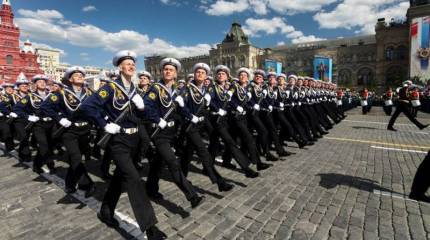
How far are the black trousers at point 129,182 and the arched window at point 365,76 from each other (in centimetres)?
6582

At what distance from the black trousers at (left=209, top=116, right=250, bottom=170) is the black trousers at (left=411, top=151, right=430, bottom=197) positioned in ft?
8.33

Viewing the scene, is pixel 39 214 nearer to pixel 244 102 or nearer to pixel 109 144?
pixel 109 144

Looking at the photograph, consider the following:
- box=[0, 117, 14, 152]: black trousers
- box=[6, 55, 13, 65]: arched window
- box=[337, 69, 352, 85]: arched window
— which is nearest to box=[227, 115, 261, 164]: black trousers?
box=[0, 117, 14, 152]: black trousers

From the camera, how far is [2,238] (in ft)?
10.9

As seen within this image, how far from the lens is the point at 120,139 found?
3.28 m

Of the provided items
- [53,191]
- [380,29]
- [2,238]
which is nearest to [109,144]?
[2,238]

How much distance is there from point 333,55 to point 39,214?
70158mm

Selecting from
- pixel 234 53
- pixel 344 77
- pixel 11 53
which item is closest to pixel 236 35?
pixel 234 53

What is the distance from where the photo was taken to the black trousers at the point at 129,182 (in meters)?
3.02

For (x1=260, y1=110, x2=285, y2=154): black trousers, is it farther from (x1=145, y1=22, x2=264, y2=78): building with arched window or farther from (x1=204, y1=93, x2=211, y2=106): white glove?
(x1=145, y1=22, x2=264, y2=78): building with arched window

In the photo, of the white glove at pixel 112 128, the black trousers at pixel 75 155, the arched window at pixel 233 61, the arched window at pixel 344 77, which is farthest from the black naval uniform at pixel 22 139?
the arched window at pixel 233 61

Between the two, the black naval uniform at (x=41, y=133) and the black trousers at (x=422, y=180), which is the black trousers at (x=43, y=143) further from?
the black trousers at (x=422, y=180)

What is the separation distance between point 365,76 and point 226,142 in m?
64.5

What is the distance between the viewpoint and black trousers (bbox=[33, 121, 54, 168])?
6004 mm
